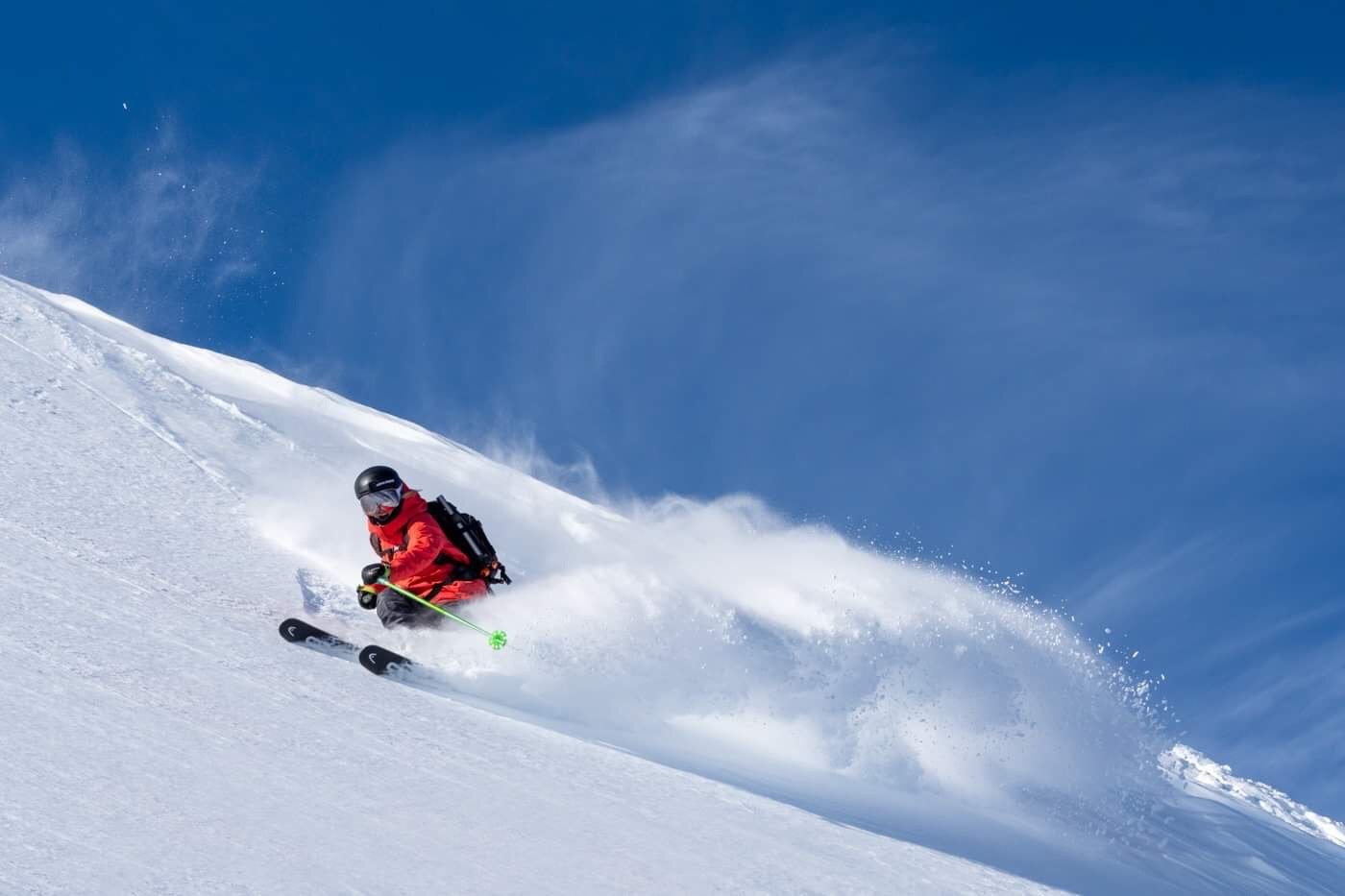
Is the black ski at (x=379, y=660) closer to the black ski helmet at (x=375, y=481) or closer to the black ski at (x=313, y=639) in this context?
the black ski at (x=313, y=639)

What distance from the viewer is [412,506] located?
34.0 feet

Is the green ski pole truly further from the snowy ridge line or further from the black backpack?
the snowy ridge line

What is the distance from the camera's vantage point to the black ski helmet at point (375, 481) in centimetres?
996

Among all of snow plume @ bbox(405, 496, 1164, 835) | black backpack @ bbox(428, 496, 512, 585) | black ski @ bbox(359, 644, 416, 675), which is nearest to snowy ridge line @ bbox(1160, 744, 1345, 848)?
snow plume @ bbox(405, 496, 1164, 835)

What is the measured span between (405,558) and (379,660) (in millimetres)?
1977

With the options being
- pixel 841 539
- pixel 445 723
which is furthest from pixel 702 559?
pixel 445 723

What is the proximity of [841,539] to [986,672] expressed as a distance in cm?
738

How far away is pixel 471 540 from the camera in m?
10.6

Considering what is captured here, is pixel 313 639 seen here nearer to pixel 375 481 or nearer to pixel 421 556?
pixel 421 556

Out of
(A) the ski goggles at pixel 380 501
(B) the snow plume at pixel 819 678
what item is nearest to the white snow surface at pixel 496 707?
(B) the snow plume at pixel 819 678

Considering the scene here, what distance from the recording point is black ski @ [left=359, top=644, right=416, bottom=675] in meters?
7.80

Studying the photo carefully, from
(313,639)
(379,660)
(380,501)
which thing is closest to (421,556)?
(380,501)

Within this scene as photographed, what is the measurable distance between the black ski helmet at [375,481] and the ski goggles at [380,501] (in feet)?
0.12

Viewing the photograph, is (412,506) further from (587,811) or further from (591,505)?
(591,505)
